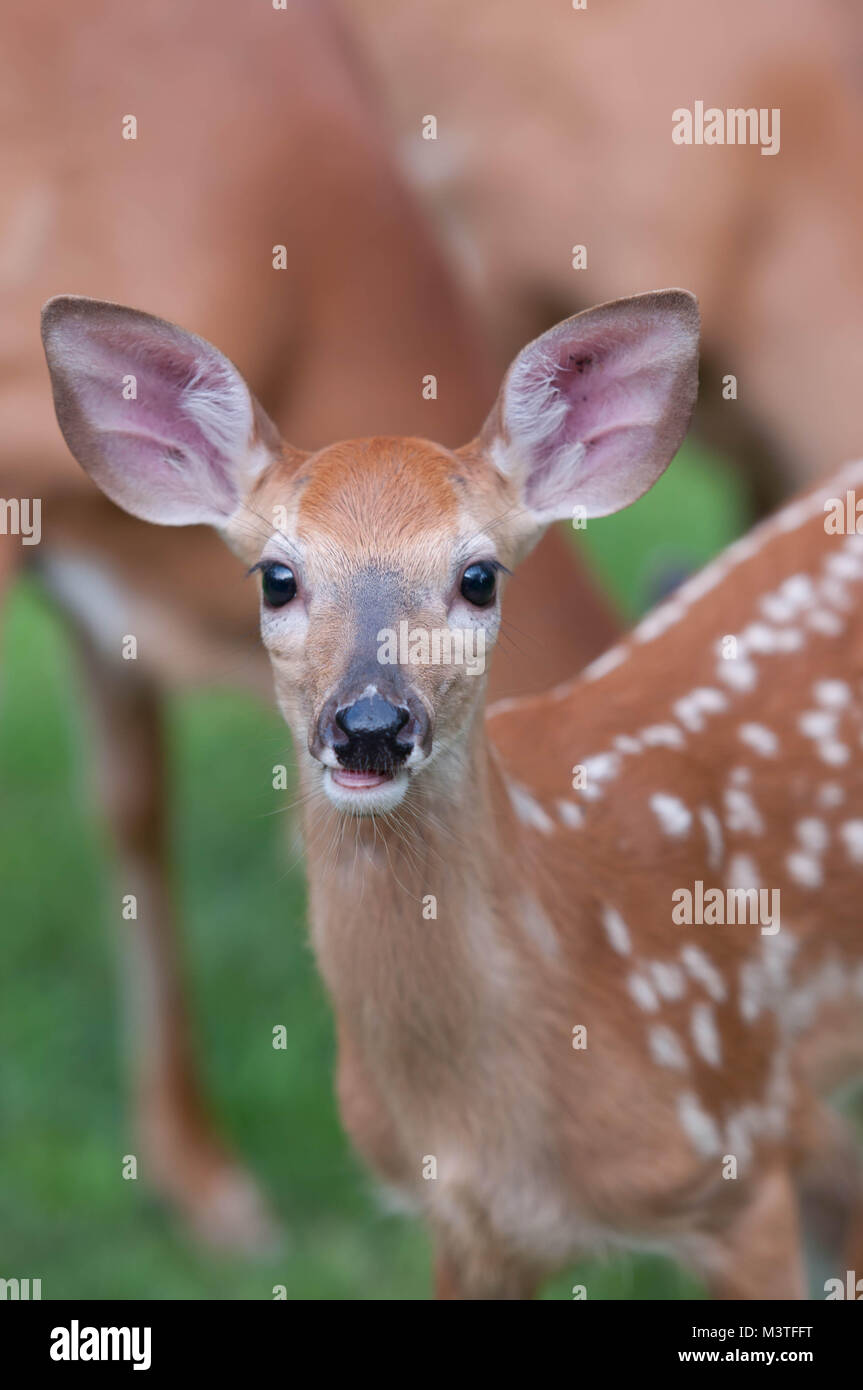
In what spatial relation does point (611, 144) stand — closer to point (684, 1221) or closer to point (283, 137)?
point (283, 137)

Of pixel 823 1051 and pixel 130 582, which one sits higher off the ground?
pixel 130 582

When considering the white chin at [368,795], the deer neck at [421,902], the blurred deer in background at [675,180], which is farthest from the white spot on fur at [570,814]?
the blurred deer in background at [675,180]

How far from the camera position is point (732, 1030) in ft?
8.34

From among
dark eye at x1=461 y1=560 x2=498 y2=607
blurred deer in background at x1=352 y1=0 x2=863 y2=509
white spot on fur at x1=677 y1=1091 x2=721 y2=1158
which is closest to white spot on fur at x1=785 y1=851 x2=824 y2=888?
white spot on fur at x1=677 y1=1091 x2=721 y2=1158

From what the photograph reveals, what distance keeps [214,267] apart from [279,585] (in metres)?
1.19

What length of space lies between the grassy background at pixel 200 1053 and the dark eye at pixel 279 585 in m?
0.48

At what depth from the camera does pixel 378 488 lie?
2023 mm

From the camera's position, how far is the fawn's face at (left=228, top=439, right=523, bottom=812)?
185 centimetres

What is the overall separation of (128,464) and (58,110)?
1131mm

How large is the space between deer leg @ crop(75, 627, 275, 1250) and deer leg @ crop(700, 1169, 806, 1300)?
4.41ft

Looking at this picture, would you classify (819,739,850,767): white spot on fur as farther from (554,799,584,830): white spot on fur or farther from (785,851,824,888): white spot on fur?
(554,799,584,830): white spot on fur
